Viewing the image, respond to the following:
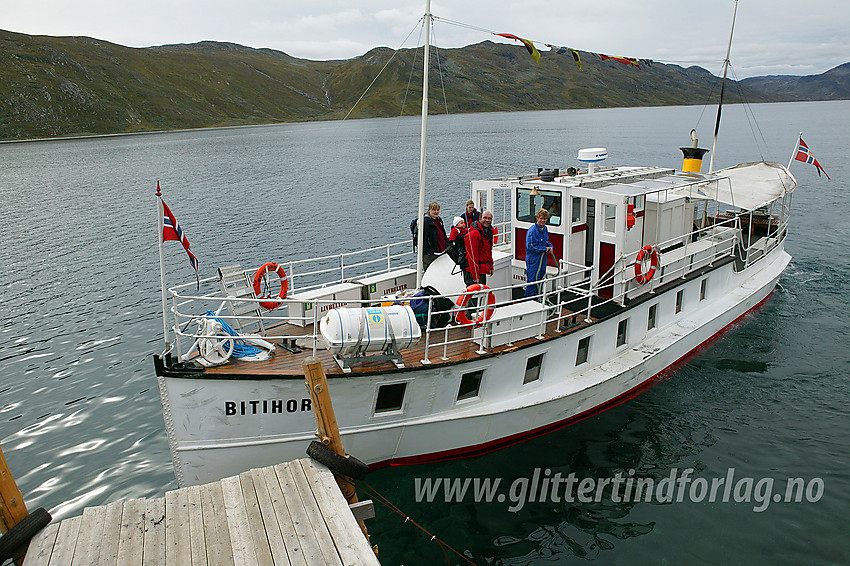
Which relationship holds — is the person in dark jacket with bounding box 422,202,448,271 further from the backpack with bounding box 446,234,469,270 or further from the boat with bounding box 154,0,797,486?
the boat with bounding box 154,0,797,486

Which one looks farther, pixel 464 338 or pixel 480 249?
pixel 480 249

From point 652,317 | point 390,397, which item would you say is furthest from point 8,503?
point 652,317

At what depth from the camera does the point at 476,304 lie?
12664 millimetres

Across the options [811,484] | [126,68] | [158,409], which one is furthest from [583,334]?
[126,68]

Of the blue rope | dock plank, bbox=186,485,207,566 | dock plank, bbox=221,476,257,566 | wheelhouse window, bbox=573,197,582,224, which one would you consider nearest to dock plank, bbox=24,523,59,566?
dock plank, bbox=186,485,207,566

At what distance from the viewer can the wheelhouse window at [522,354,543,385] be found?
12.3 metres

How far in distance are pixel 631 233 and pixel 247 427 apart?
34.7ft

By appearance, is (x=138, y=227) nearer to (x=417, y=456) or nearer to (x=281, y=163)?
(x=417, y=456)

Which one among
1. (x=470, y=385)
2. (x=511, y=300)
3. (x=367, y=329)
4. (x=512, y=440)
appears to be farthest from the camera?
(x=512, y=440)

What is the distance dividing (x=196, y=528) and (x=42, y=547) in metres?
1.85

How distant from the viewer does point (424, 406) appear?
11.2 meters

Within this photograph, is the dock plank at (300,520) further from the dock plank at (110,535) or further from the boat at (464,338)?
the boat at (464,338)

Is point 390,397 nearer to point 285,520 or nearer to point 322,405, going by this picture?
point 322,405

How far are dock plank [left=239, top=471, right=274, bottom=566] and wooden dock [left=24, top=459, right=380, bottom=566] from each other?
0.01 metres
